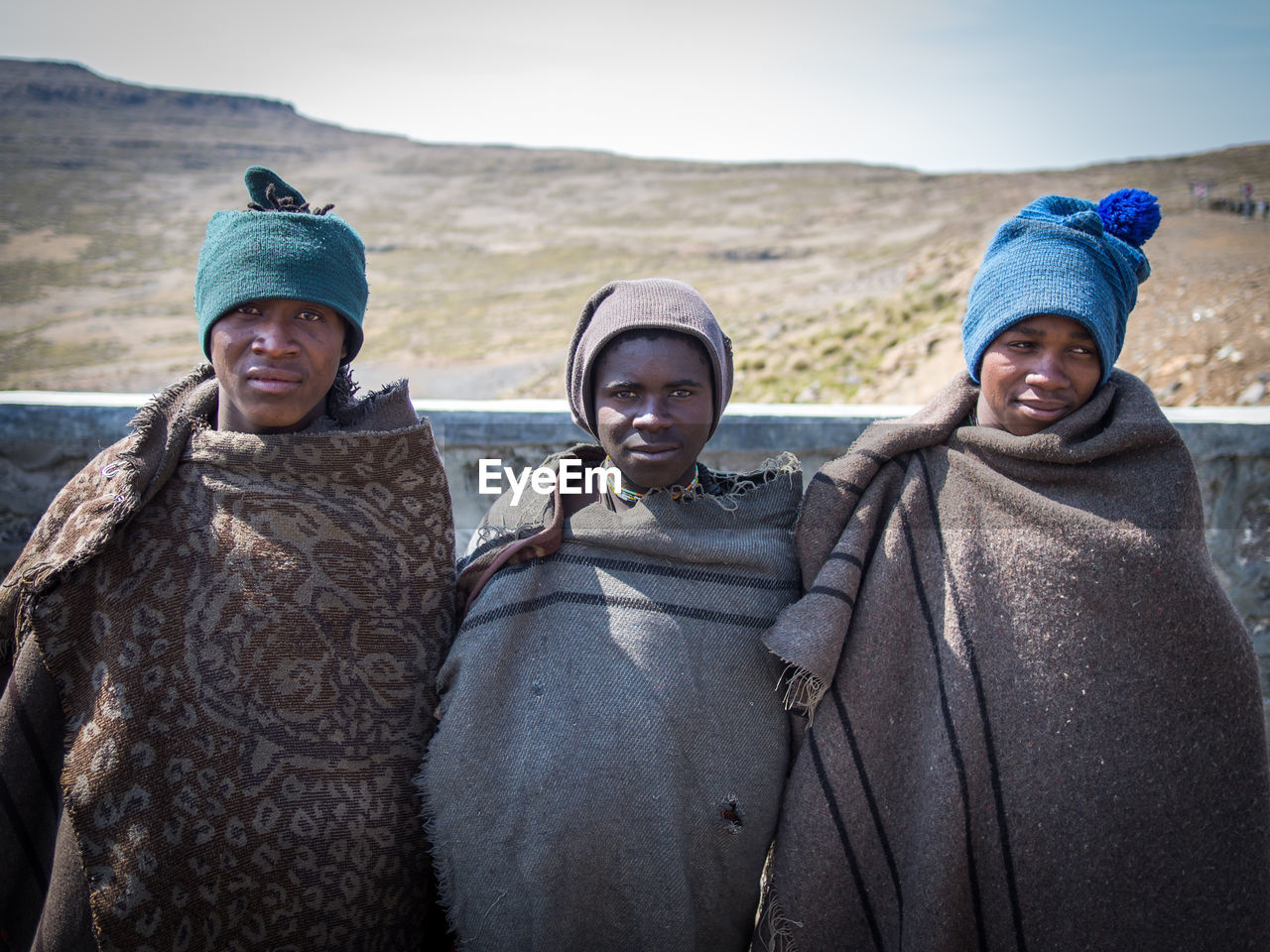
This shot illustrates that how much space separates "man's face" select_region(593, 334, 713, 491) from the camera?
188 centimetres

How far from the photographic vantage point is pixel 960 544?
5.86 feet

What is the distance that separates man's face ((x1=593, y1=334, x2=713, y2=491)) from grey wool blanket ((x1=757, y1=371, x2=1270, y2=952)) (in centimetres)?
43

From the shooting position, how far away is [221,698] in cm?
172

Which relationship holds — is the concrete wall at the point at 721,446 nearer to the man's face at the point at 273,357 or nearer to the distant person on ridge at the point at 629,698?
the distant person on ridge at the point at 629,698

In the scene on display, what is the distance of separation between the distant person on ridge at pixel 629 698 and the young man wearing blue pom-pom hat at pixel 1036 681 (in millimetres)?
133

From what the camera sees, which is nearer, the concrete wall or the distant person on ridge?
the distant person on ridge

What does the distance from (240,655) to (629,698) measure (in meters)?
0.84

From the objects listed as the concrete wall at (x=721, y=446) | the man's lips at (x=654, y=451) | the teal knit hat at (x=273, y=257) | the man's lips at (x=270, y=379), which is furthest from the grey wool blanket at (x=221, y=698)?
the concrete wall at (x=721, y=446)

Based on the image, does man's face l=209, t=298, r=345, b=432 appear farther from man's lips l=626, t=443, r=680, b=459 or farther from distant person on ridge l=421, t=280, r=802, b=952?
man's lips l=626, t=443, r=680, b=459

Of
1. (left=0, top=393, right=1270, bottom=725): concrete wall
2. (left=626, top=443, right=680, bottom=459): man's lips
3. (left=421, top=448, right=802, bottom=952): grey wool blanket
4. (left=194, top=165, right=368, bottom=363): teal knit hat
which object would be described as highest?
(left=194, top=165, right=368, bottom=363): teal knit hat

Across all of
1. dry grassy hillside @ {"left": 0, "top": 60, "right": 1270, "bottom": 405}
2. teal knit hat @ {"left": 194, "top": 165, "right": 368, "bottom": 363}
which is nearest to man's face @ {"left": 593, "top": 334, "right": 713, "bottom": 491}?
teal knit hat @ {"left": 194, "top": 165, "right": 368, "bottom": 363}

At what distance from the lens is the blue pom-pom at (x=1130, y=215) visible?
73.4 inches

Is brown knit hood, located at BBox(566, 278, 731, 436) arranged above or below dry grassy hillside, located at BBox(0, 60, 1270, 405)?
below

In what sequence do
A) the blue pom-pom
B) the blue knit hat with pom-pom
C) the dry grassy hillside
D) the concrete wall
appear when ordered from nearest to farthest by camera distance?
the blue knit hat with pom-pom < the blue pom-pom < the concrete wall < the dry grassy hillside
